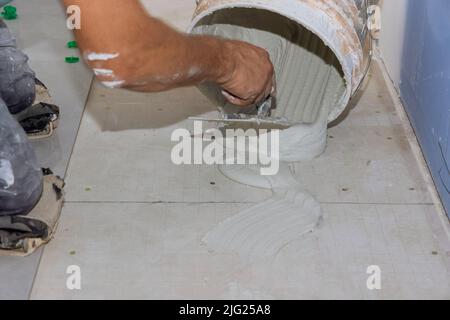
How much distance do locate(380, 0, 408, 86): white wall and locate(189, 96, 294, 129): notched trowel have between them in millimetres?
526

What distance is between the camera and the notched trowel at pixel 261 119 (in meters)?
2.03

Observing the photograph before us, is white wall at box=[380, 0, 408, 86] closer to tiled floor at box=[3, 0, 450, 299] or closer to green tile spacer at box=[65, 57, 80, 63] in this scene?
tiled floor at box=[3, 0, 450, 299]

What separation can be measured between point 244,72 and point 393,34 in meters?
1.09

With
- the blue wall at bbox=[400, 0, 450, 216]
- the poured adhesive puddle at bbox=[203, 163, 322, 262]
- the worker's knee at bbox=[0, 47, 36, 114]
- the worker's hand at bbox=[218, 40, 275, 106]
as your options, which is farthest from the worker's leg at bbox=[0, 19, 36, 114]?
the blue wall at bbox=[400, 0, 450, 216]

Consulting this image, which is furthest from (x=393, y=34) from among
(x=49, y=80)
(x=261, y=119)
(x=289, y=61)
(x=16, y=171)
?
(x=16, y=171)

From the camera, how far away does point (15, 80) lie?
7.31 feet

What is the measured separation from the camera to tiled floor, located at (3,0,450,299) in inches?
68.1

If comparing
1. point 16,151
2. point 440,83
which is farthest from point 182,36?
point 440,83

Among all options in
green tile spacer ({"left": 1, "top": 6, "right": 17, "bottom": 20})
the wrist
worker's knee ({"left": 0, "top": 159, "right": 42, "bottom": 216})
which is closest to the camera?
the wrist

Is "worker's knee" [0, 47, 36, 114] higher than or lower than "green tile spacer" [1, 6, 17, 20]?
higher

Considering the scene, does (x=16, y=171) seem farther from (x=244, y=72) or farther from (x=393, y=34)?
(x=393, y=34)

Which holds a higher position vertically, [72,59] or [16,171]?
[16,171]

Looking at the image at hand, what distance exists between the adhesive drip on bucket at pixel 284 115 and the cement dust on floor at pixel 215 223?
0.03 m

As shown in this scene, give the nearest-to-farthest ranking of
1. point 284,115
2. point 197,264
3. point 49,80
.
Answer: point 197,264 < point 284,115 < point 49,80
